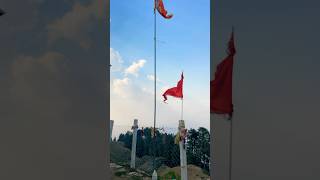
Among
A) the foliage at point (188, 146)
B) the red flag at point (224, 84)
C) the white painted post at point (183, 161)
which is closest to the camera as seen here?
the red flag at point (224, 84)

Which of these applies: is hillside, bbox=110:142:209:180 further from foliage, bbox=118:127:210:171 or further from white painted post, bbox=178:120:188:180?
white painted post, bbox=178:120:188:180

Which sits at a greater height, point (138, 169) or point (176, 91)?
point (176, 91)

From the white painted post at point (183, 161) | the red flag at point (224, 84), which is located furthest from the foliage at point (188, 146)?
the red flag at point (224, 84)

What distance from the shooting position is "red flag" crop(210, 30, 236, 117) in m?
3.30

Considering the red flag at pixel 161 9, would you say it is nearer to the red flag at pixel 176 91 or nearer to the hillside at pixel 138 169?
the red flag at pixel 176 91

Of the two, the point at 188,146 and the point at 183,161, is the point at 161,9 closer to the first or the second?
the point at 183,161

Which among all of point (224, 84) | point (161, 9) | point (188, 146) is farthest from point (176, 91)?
point (188, 146)

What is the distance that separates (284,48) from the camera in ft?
10.4

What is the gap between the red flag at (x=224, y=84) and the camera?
3299mm

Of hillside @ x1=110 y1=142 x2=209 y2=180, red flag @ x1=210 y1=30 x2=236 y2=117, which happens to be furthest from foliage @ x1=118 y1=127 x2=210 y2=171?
red flag @ x1=210 y1=30 x2=236 y2=117

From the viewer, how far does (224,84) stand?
3.35 meters

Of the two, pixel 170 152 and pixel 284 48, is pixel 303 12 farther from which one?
pixel 170 152
